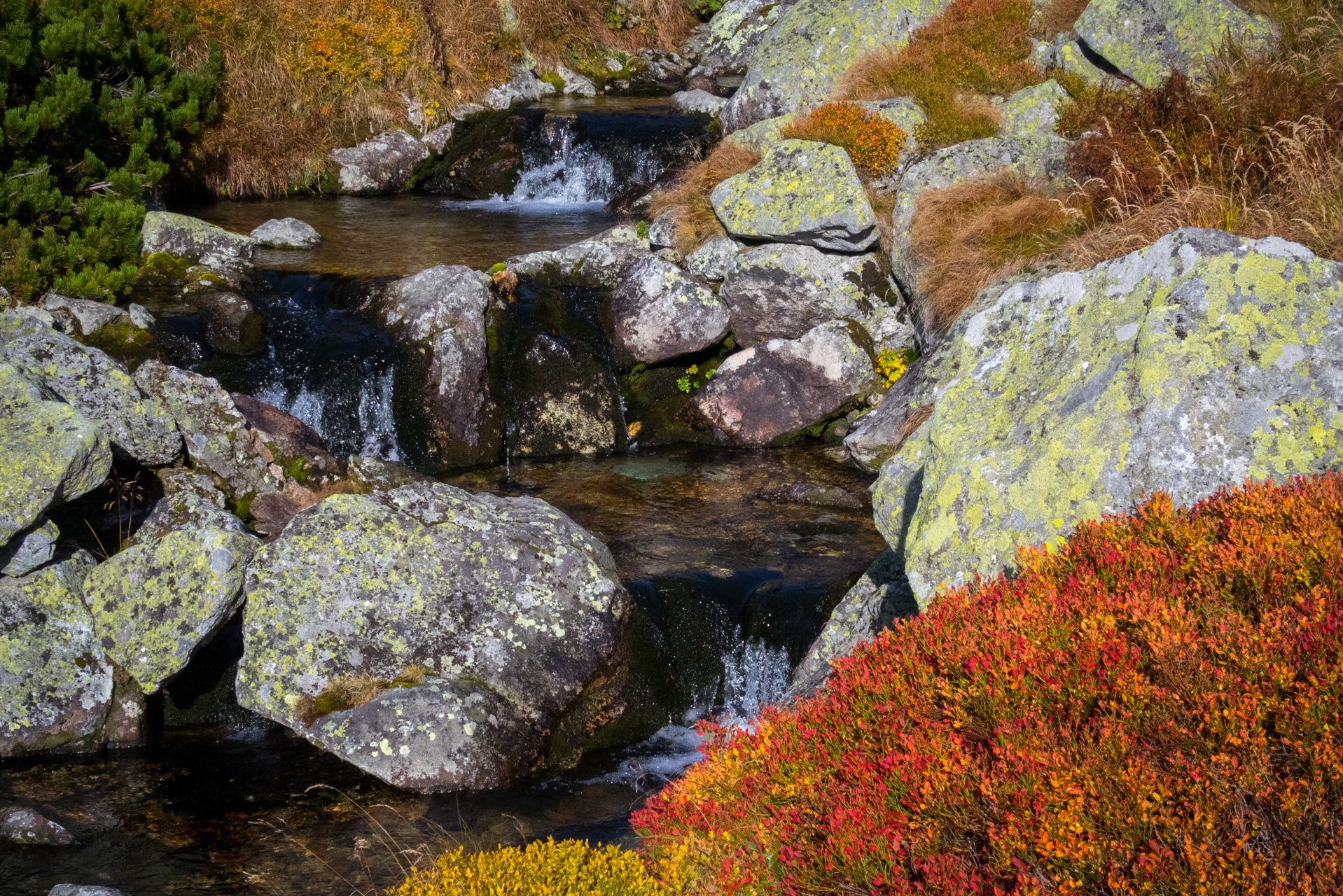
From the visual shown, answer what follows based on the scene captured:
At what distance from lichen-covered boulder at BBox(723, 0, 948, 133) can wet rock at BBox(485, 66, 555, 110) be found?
22.9 ft

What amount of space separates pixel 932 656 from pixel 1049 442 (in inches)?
63.2

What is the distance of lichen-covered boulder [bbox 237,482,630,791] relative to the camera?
238 inches

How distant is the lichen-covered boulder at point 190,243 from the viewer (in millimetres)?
12711

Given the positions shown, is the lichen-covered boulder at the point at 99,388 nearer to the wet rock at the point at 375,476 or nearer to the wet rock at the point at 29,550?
the wet rock at the point at 29,550

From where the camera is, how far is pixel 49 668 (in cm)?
642

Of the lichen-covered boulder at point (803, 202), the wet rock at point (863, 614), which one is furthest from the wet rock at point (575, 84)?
the wet rock at point (863, 614)

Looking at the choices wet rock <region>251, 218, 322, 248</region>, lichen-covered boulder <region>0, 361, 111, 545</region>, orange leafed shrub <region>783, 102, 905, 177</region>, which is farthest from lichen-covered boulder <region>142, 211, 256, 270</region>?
orange leafed shrub <region>783, 102, 905, 177</region>

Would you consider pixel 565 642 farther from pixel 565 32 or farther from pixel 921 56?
pixel 565 32

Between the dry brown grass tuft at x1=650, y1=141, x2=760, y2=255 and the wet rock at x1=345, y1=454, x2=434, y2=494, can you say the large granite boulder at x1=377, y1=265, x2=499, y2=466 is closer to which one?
the wet rock at x1=345, y1=454, x2=434, y2=494

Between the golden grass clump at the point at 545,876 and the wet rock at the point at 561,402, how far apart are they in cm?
825

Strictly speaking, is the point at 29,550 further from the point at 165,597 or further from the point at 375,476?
the point at 375,476

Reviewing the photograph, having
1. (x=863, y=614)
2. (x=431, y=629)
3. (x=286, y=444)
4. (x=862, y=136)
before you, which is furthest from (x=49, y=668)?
(x=862, y=136)

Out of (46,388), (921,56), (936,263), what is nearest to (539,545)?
(46,388)

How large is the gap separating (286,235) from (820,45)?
892 centimetres
